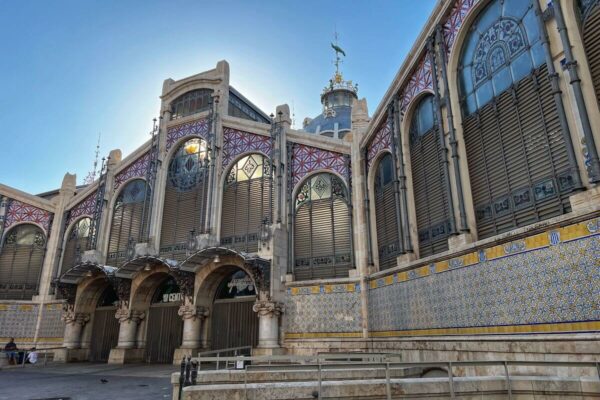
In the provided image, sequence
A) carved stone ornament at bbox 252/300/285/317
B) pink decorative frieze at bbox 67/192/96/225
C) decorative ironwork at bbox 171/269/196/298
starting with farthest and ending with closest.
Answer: pink decorative frieze at bbox 67/192/96/225 → decorative ironwork at bbox 171/269/196/298 → carved stone ornament at bbox 252/300/285/317

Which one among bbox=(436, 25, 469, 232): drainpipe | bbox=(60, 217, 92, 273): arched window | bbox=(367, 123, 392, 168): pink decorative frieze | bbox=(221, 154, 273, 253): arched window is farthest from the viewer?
bbox=(60, 217, 92, 273): arched window

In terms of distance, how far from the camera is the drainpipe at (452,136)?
38.9 ft

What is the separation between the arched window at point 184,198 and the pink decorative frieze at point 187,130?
40cm

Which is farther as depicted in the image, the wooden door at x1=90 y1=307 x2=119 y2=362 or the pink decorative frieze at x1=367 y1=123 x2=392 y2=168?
the wooden door at x1=90 y1=307 x2=119 y2=362

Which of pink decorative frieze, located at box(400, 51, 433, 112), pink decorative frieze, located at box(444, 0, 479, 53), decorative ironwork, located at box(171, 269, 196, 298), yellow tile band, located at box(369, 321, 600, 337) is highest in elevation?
pink decorative frieze, located at box(444, 0, 479, 53)

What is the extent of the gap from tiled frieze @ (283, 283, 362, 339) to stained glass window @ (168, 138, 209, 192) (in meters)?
8.47

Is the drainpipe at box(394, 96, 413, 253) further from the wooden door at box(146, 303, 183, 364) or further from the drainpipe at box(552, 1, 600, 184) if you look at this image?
the wooden door at box(146, 303, 183, 364)

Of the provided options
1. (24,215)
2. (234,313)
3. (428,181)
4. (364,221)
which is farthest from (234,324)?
(24,215)

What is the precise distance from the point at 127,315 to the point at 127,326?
585mm

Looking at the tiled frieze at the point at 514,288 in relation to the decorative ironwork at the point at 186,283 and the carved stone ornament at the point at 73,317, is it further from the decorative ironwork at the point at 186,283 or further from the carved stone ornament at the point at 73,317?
the carved stone ornament at the point at 73,317

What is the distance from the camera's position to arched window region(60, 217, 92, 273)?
1021 inches

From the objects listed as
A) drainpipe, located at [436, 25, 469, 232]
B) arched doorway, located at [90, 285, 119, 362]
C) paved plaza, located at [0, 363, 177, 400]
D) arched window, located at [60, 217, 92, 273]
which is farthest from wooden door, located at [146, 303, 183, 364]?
drainpipe, located at [436, 25, 469, 232]

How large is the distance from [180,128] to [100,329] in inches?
478

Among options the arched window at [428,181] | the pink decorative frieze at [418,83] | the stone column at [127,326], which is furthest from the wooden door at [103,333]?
the pink decorative frieze at [418,83]
